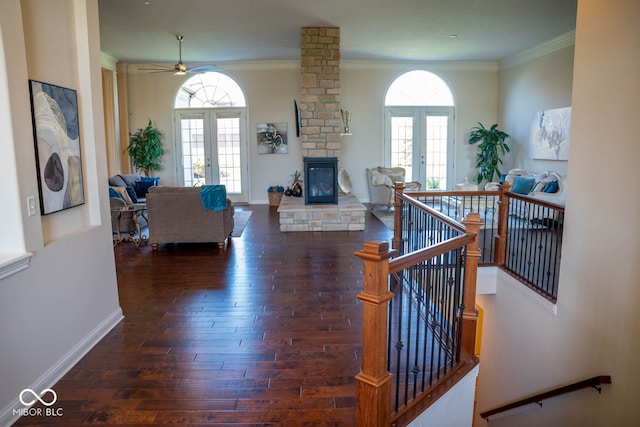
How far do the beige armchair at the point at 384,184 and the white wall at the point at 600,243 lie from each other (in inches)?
226

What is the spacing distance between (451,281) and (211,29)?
6.67 metres

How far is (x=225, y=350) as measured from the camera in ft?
10.5

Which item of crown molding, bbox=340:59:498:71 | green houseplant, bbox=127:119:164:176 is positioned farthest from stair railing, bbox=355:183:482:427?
green houseplant, bbox=127:119:164:176

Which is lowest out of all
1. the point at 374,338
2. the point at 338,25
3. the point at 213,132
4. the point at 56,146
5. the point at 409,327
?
the point at 409,327

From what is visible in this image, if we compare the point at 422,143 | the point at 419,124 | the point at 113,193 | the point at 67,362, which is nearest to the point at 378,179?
the point at 422,143

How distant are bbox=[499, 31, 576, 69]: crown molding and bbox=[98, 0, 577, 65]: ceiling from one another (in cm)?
16

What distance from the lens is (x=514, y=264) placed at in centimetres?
516

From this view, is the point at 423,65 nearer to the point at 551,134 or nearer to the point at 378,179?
the point at 378,179

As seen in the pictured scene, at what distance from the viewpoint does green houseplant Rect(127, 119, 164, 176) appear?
10391 mm

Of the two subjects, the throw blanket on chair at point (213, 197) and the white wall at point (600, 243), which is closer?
the white wall at point (600, 243)

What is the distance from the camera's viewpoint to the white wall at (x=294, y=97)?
1061 cm

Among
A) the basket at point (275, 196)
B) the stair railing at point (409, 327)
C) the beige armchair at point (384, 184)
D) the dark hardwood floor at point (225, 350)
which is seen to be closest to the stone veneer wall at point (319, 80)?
the beige armchair at point (384, 184)

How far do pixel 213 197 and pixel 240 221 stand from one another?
2.43m

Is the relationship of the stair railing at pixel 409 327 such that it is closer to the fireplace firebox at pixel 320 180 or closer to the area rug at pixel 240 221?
the fireplace firebox at pixel 320 180
